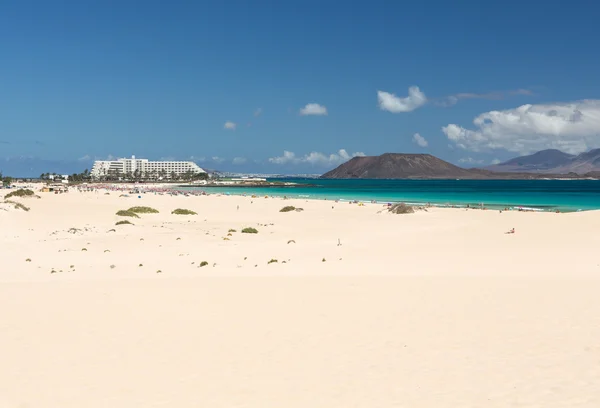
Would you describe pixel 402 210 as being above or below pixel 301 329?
above

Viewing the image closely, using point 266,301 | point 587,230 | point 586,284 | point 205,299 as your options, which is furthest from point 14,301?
point 587,230

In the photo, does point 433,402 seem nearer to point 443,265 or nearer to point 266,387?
point 266,387

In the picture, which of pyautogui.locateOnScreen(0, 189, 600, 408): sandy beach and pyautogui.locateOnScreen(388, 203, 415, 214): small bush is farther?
pyautogui.locateOnScreen(388, 203, 415, 214): small bush

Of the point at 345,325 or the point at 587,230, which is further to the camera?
the point at 587,230

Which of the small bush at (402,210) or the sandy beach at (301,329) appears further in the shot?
the small bush at (402,210)

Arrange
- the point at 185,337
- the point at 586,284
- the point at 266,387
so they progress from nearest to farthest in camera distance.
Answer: the point at 266,387 < the point at 185,337 < the point at 586,284

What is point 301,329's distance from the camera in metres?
10.1

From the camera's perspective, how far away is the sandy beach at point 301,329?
6945 mm

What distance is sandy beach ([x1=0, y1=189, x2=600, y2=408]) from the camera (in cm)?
695

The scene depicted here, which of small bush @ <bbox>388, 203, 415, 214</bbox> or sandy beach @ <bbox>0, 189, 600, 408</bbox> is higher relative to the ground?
small bush @ <bbox>388, 203, 415, 214</bbox>

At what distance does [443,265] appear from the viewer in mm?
18969

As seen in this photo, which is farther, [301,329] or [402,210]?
[402,210]

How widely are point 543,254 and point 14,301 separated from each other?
827 inches

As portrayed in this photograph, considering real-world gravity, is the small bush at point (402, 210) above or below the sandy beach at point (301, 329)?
above
